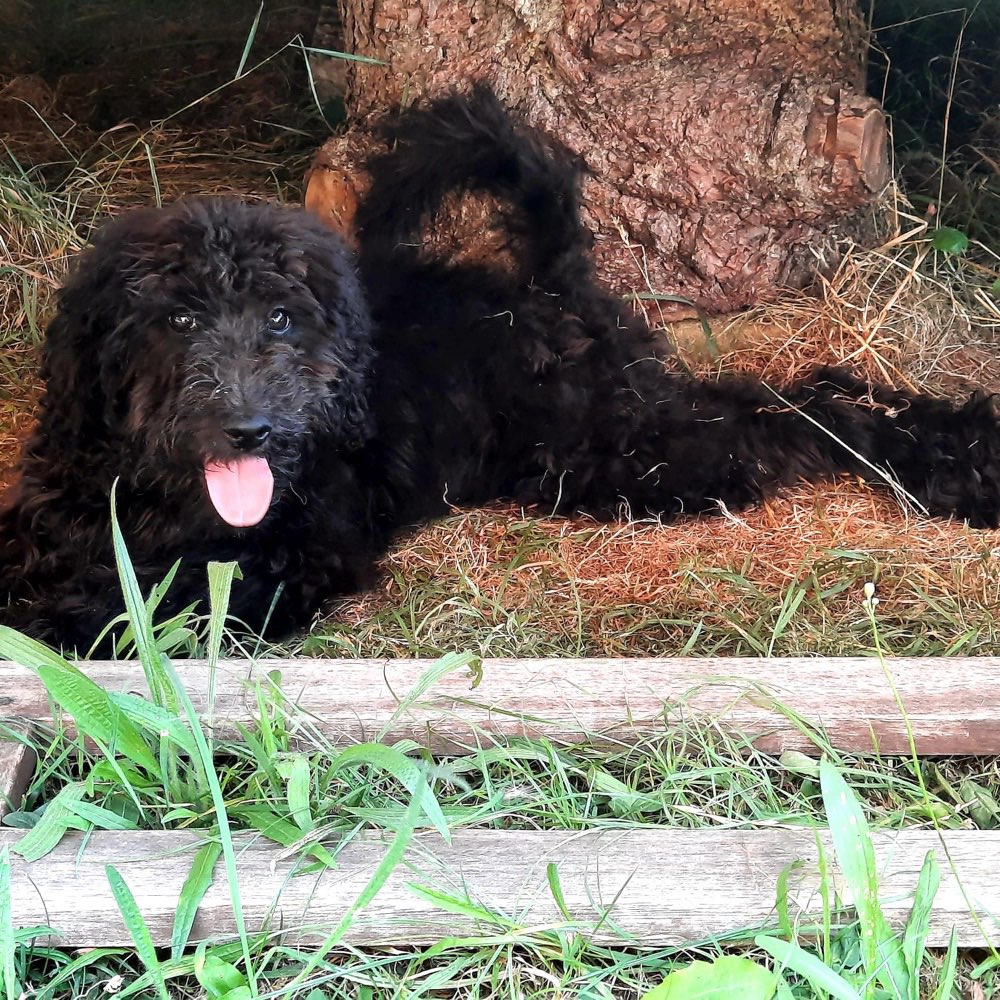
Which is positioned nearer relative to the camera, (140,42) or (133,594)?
(133,594)

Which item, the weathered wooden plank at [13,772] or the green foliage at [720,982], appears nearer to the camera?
the green foliage at [720,982]

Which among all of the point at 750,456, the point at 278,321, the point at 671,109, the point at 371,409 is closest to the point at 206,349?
the point at 278,321

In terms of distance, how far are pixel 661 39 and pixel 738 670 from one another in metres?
2.28

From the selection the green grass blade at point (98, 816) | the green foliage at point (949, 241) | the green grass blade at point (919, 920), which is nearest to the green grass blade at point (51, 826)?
the green grass blade at point (98, 816)

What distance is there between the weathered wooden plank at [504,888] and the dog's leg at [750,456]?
1.56 metres

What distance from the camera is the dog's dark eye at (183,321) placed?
2469mm

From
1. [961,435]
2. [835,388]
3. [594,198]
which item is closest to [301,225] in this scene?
[594,198]

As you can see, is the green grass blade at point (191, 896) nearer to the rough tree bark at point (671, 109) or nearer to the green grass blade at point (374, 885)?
the green grass blade at point (374, 885)

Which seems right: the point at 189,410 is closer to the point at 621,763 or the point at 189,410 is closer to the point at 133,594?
the point at 133,594

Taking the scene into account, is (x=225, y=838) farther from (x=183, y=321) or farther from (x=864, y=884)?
(x=183, y=321)

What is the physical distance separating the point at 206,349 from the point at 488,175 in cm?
109

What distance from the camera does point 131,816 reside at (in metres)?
1.84

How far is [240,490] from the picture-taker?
8.37 feet

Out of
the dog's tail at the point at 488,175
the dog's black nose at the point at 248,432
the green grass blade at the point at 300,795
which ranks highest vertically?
the dog's tail at the point at 488,175
